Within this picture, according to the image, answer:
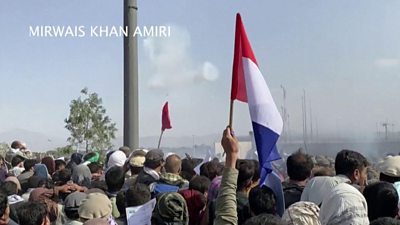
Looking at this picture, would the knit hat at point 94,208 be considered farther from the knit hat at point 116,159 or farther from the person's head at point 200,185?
the knit hat at point 116,159

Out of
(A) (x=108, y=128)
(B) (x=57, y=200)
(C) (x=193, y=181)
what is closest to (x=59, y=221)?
(B) (x=57, y=200)

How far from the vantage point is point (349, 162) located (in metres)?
4.09

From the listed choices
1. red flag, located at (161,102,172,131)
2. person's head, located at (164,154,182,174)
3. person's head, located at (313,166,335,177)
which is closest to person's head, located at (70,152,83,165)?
red flag, located at (161,102,172,131)

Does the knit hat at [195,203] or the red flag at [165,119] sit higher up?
the red flag at [165,119]

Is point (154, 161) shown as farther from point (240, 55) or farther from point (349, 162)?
point (349, 162)

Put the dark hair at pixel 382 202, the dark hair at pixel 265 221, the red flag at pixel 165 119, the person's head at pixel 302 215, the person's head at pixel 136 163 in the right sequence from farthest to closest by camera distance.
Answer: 1. the red flag at pixel 165 119
2. the person's head at pixel 136 163
3. the dark hair at pixel 382 202
4. the person's head at pixel 302 215
5. the dark hair at pixel 265 221

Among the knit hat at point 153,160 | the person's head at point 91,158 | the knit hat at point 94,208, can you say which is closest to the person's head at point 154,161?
the knit hat at point 153,160

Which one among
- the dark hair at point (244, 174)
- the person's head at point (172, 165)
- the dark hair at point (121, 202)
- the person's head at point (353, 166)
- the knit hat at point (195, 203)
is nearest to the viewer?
the person's head at point (353, 166)

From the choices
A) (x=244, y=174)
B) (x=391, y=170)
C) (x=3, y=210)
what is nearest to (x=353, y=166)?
(x=391, y=170)

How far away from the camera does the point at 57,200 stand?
4.80m

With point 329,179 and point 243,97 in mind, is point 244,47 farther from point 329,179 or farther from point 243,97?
point 329,179

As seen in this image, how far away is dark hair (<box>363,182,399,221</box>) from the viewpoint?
3.43 metres

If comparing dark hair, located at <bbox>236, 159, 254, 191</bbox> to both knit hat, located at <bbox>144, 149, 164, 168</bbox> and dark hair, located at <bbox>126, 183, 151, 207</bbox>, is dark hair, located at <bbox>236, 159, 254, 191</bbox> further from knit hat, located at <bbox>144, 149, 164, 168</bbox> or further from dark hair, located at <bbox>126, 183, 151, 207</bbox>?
knit hat, located at <bbox>144, 149, 164, 168</bbox>

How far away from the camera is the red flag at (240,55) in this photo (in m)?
4.22
